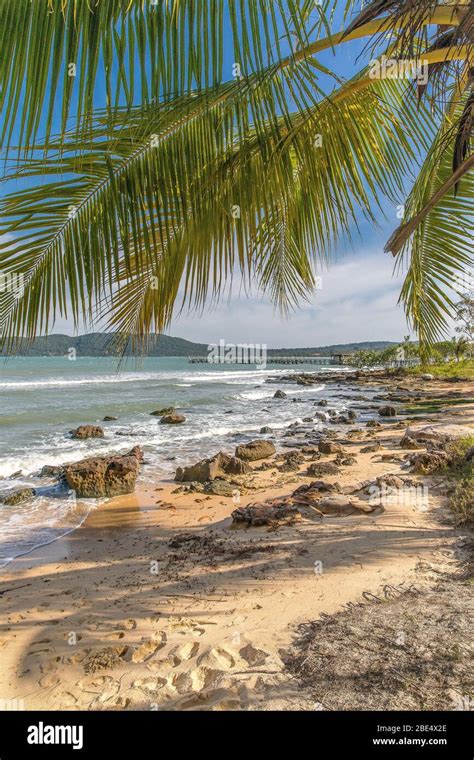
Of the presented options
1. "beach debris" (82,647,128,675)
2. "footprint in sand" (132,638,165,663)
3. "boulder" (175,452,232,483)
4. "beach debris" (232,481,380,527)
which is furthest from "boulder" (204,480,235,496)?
"beach debris" (82,647,128,675)

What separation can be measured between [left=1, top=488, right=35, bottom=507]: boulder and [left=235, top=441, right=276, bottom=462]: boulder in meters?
5.15

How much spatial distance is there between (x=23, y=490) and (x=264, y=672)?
7.68m

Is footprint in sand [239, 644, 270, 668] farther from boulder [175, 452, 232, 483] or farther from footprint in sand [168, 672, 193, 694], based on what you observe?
boulder [175, 452, 232, 483]

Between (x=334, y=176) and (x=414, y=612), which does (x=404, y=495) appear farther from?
(x=334, y=176)

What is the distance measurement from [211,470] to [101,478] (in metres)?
2.39

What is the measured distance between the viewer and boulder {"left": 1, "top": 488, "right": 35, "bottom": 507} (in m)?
8.22

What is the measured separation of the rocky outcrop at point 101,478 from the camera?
28.3 ft

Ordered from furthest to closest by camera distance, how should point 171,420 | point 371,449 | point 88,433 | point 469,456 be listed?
point 171,420
point 88,433
point 371,449
point 469,456

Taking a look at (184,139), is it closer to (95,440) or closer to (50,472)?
(50,472)

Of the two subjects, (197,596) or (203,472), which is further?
(203,472)

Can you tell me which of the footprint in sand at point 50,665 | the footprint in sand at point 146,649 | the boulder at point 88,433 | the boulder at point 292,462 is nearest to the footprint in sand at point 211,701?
the footprint in sand at point 146,649

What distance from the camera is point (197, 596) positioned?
4.03 meters

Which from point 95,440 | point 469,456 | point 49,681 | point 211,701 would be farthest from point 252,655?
point 95,440

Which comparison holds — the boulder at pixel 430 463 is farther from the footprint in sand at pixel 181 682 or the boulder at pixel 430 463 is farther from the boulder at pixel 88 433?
the boulder at pixel 88 433
